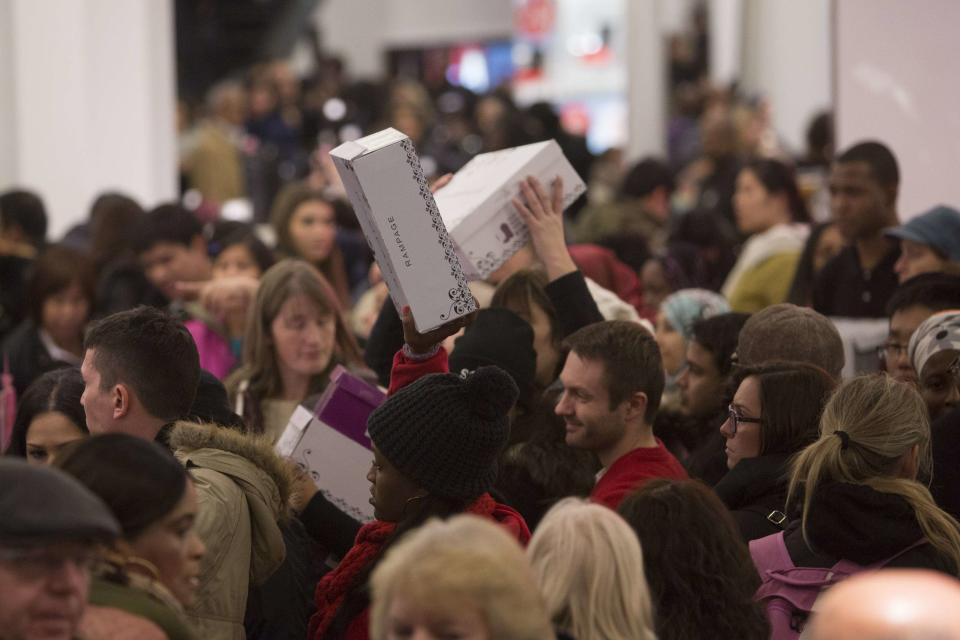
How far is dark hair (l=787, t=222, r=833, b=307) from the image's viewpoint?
6738 millimetres

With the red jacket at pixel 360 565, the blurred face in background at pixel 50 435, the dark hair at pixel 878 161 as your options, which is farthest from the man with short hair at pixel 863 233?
the blurred face in background at pixel 50 435

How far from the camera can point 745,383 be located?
4012 mm

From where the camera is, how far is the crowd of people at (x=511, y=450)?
98.0 inches

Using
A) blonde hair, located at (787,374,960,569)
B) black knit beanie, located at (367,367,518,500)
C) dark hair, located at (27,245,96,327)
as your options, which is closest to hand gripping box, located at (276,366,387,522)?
black knit beanie, located at (367,367,518,500)

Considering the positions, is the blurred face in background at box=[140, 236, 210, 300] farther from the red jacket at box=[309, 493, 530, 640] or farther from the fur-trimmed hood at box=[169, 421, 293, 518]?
the red jacket at box=[309, 493, 530, 640]

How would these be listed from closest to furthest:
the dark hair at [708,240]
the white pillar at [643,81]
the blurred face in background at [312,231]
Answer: the blurred face in background at [312,231] < the dark hair at [708,240] < the white pillar at [643,81]

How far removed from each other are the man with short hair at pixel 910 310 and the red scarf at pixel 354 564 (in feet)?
6.08

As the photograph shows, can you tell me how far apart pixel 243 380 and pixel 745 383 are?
188cm

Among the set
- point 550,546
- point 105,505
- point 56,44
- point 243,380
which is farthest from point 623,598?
point 56,44

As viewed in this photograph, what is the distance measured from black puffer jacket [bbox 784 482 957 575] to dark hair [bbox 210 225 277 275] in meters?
3.84

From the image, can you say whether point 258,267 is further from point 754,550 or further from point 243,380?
point 754,550

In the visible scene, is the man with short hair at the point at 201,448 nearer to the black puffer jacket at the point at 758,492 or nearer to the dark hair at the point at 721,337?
the black puffer jacket at the point at 758,492

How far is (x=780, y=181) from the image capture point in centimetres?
814

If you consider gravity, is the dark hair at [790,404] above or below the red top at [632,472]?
above
